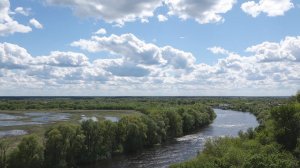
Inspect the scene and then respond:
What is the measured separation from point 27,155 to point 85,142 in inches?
519

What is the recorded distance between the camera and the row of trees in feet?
198

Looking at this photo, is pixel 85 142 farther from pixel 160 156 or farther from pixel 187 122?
pixel 187 122

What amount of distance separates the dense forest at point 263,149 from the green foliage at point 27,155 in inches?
992

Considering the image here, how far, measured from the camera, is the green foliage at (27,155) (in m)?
59.7

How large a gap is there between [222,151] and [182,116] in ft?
203

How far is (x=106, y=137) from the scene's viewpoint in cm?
7569

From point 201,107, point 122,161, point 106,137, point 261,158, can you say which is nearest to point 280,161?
point 261,158

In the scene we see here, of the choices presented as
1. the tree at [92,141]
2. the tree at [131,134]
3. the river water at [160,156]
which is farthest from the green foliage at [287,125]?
the tree at [92,141]

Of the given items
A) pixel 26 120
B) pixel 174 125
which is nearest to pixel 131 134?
pixel 174 125

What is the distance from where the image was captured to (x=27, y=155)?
60.2 meters

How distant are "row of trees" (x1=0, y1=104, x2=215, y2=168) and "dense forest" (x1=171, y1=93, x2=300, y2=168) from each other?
2202 centimetres

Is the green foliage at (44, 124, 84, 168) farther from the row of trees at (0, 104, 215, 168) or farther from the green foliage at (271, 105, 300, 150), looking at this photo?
the green foliage at (271, 105, 300, 150)

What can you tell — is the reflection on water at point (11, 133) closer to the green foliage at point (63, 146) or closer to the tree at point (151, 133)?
the green foliage at point (63, 146)

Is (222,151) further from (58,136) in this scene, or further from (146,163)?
(58,136)
